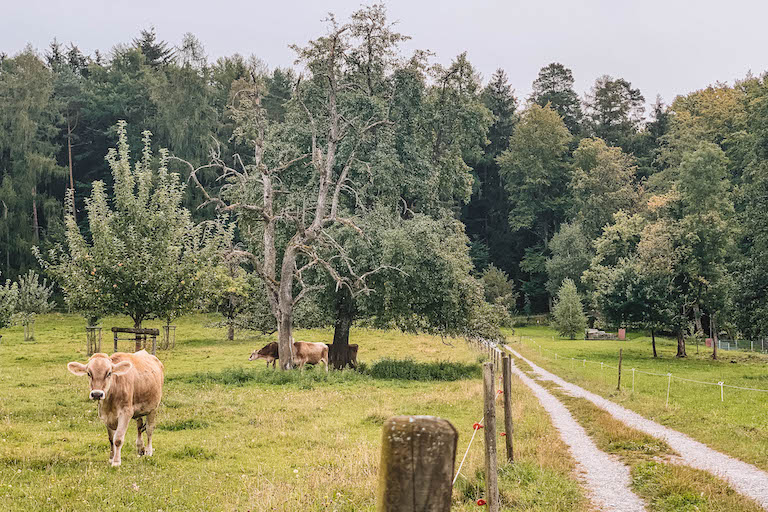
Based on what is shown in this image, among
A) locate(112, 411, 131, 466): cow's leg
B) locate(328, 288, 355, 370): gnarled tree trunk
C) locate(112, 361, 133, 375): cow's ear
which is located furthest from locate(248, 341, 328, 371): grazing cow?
locate(112, 361, 133, 375): cow's ear

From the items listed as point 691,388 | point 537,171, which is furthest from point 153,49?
point 691,388

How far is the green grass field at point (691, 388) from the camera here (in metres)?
15.4

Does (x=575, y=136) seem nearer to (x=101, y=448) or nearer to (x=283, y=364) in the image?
(x=283, y=364)

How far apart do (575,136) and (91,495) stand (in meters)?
99.3

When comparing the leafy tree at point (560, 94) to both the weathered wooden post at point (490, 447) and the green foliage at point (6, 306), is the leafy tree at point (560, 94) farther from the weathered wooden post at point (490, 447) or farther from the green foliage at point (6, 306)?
the weathered wooden post at point (490, 447)

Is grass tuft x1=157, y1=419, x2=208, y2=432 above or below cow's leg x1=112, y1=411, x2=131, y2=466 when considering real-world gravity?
below

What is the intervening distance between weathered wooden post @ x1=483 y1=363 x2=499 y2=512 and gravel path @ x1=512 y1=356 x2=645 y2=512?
228 cm

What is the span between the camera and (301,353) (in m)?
31.6

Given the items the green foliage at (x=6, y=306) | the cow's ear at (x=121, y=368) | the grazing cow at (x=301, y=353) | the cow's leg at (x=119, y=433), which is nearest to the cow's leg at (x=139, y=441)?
the cow's leg at (x=119, y=433)

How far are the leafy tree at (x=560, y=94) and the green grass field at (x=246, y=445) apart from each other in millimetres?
86678

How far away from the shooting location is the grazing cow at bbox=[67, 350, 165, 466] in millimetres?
11125

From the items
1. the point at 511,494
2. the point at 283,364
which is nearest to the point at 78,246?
the point at 283,364

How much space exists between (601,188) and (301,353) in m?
61.9

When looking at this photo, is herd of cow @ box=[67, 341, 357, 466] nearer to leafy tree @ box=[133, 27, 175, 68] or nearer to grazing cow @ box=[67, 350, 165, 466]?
grazing cow @ box=[67, 350, 165, 466]
